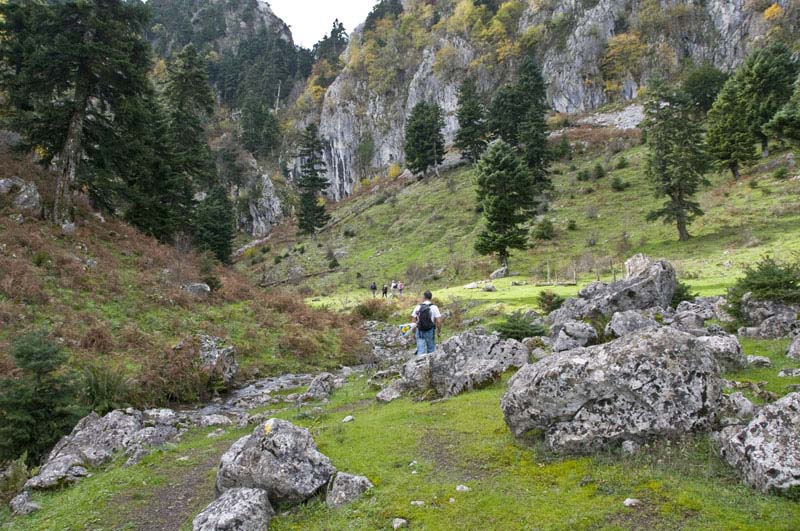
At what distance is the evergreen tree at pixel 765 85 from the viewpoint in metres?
48.7

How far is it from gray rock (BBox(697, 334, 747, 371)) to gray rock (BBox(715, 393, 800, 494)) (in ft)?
14.1

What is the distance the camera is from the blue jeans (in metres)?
16.5

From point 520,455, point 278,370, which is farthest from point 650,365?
point 278,370

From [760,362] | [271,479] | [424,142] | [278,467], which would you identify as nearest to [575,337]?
[760,362]

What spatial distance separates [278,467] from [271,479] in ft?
0.64

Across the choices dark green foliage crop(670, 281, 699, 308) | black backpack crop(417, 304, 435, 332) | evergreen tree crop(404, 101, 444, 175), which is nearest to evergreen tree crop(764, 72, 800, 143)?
dark green foliage crop(670, 281, 699, 308)

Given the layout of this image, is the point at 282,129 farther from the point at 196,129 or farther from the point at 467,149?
the point at 196,129

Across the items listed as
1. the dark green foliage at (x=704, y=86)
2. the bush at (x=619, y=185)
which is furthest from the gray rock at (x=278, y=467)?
the dark green foliage at (x=704, y=86)

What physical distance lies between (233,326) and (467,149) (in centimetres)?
7044

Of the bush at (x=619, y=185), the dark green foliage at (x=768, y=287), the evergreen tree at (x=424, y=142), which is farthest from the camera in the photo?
the evergreen tree at (x=424, y=142)

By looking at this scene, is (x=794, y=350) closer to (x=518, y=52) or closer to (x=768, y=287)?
(x=768, y=287)

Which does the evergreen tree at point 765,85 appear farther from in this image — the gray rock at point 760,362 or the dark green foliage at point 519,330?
the gray rock at point 760,362

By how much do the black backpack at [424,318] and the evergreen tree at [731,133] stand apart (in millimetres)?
49028

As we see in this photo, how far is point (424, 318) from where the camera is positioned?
53.5 ft
